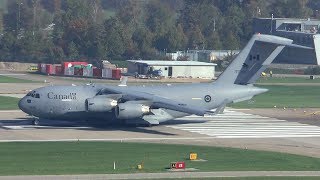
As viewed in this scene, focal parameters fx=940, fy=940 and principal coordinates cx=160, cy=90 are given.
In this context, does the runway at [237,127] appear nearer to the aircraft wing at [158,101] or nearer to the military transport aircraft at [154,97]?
the military transport aircraft at [154,97]

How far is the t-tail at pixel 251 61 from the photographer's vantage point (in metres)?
71.8

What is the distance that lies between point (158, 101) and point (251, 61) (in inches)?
379

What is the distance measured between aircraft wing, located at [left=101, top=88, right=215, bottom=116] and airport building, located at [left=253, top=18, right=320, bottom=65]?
86.9 metres

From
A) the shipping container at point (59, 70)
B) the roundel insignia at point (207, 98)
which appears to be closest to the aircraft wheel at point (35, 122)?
the roundel insignia at point (207, 98)

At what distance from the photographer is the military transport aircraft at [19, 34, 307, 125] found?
218ft

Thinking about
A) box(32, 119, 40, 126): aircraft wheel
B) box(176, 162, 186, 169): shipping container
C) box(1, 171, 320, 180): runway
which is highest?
box(176, 162, 186, 169): shipping container

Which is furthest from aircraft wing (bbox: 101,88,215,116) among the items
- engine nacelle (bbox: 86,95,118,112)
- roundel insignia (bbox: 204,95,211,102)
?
roundel insignia (bbox: 204,95,211,102)

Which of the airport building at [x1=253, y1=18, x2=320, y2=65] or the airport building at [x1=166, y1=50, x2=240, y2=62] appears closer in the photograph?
the airport building at [x1=253, y1=18, x2=320, y2=65]

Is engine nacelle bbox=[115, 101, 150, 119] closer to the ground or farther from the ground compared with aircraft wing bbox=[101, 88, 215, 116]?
closer to the ground

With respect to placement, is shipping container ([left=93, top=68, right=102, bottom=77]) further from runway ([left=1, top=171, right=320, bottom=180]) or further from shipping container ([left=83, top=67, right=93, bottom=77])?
runway ([left=1, top=171, right=320, bottom=180])

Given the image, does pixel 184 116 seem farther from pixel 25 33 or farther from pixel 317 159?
pixel 25 33

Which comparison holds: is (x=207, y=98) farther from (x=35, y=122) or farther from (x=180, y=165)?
(x=180, y=165)

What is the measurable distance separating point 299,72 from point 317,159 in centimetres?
9831

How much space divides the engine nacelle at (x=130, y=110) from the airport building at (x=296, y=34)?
88.7 m
